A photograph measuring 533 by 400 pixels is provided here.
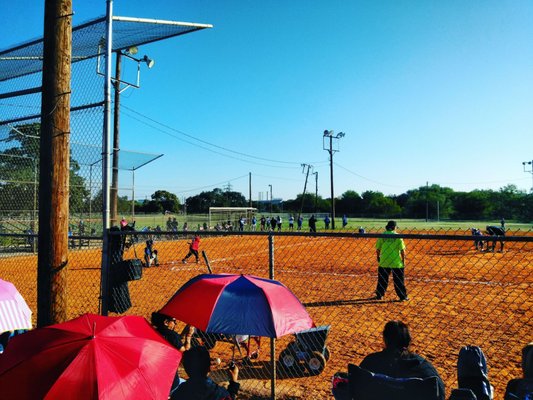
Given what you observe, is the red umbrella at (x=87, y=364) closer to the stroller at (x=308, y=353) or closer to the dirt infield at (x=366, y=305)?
the dirt infield at (x=366, y=305)

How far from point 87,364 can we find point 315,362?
3668 millimetres

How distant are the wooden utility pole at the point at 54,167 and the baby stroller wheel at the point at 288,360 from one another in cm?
280

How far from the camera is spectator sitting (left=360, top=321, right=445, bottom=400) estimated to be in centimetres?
289

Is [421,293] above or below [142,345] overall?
below

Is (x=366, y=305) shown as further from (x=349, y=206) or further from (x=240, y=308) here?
(x=349, y=206)

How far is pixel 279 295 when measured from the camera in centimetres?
347

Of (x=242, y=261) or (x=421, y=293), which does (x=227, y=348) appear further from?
(x=242, y=261)

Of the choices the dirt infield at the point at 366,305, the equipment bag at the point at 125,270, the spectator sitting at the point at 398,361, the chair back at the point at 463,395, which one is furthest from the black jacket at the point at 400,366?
the equipment bag at the point at 125,270

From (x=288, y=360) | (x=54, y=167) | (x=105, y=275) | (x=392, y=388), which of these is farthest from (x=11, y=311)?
(x=392, y=388)

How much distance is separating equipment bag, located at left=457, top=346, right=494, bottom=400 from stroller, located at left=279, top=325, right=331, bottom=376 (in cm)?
249

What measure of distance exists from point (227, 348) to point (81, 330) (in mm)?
4283

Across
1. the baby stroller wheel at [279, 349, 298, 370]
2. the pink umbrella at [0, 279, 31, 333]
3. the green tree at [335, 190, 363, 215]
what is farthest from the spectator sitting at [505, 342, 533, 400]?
the green tree at [335, 190, 363, 215]

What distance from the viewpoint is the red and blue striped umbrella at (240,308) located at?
3188 millimetres

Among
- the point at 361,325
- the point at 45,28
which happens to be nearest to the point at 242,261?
the point at 361,325
